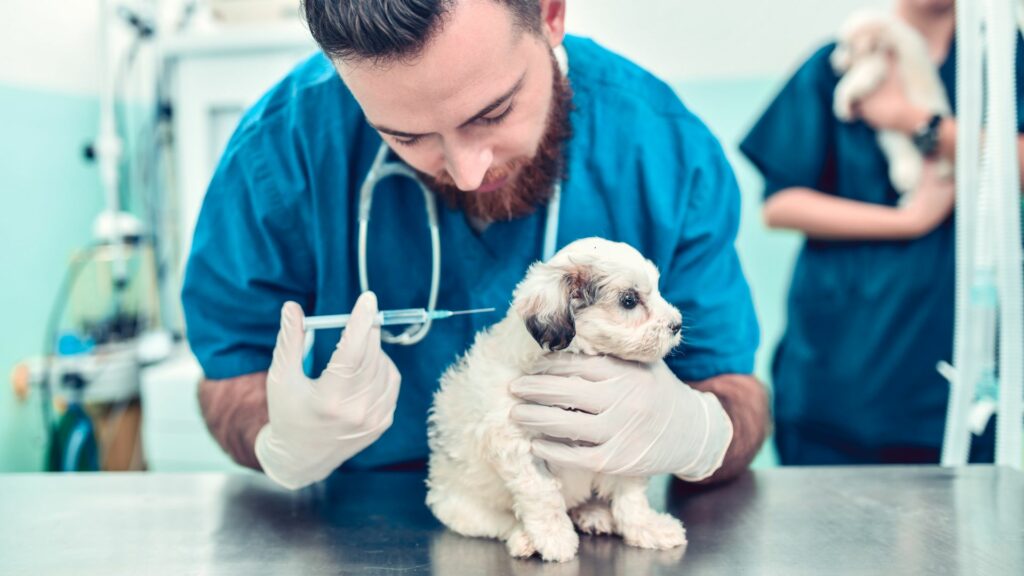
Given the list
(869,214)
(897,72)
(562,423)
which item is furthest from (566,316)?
(897,72)

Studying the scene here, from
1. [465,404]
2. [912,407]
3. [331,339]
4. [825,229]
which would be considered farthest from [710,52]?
[465,404]

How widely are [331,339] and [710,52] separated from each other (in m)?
1.80

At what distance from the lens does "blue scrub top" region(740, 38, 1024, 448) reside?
180cm

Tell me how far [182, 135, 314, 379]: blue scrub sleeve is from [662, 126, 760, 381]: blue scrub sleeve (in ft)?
1.96

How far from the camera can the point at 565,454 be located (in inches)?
33.4

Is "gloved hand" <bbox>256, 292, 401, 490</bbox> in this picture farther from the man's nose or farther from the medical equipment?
the medical equipment

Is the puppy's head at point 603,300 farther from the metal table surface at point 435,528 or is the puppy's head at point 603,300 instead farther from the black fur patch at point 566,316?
the metal table surface at point 435,528

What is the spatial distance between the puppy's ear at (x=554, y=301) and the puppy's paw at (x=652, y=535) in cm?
26

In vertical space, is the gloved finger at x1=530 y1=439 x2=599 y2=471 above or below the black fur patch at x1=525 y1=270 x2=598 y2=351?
below

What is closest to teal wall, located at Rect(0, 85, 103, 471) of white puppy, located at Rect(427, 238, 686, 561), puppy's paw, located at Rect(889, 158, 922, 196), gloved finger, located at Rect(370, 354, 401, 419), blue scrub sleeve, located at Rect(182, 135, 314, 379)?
blue scrub sleeve, located at Rect(182, 135, 314, 379)

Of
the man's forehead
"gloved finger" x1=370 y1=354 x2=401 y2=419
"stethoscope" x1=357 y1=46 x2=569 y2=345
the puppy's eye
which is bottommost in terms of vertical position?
"gloved finger" x1=370 y1=354 x2=401 y2=419

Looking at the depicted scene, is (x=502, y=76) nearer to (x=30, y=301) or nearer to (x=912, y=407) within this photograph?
(x=912, y=407)

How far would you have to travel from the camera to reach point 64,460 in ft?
7.16

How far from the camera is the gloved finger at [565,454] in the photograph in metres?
0.84
